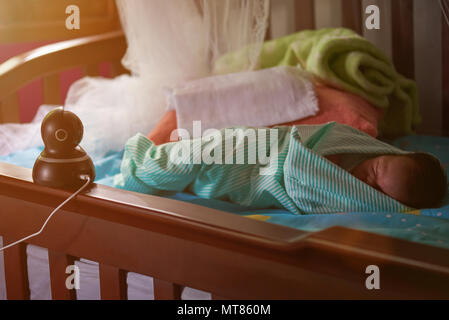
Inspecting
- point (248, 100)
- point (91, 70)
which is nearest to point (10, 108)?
point (91, 70)

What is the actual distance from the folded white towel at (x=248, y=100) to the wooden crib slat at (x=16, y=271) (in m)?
0.59

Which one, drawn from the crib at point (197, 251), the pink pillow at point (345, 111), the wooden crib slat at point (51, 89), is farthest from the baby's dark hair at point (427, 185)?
the wooden crib slat at point (51, 89)

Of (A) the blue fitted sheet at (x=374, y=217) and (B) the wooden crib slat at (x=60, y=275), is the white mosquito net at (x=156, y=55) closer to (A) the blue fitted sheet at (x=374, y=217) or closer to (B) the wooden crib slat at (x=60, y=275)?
(A) the blue fitted sheet at (x=374, y=217)

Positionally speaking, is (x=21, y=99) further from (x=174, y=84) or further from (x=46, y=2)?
(x=174, y=84)

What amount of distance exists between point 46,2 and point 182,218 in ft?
5.00

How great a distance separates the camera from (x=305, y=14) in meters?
1.68

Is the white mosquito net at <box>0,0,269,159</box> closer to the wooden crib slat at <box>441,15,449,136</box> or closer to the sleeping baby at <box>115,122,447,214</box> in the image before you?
the sleeping baby at <box>115,122,447,214</box>

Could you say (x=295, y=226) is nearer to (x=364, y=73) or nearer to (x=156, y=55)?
(x=364, y=73)

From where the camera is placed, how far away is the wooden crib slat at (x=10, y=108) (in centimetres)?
146

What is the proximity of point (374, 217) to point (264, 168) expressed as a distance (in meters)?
0.27

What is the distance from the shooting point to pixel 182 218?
610mm

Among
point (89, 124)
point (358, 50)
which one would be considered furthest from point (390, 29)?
point (89, 124)

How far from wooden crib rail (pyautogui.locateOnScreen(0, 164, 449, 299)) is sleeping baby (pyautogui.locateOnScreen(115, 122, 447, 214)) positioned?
29 centimetres

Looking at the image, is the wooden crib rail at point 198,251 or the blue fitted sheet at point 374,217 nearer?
the wooden crib rail at point 198,251
